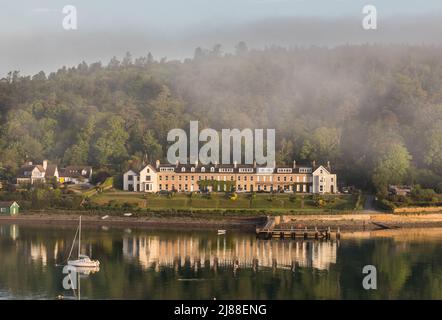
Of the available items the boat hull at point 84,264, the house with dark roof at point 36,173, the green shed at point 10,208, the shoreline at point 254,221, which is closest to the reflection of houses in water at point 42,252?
the boat hull at point 84,264

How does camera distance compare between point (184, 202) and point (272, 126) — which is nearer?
point (184, 202)

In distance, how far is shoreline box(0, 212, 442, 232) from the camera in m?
Result: 43.0

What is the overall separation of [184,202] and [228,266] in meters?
15.4

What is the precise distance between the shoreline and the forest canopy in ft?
20.5

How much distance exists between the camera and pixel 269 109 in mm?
73500

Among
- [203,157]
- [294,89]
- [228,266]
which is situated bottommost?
[228,266]

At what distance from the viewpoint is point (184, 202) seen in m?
47.1

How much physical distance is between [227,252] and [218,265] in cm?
312

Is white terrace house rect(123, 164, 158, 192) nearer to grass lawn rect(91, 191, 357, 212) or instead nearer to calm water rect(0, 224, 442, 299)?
grass lawn rect(91, 191, 357, 212)

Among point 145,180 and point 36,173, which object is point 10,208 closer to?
point 36,173

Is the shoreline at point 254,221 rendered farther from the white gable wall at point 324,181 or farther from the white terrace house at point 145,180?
the white gable wall at point 324,181

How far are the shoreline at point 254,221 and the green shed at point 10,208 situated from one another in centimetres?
116

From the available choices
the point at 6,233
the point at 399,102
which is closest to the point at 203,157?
the point at 6,233
